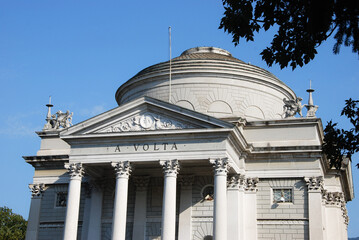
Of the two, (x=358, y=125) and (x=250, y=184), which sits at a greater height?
(x=250, y=184)

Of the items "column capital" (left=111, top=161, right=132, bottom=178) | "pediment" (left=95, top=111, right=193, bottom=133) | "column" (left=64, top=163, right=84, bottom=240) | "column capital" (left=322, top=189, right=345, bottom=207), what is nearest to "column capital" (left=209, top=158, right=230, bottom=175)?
"pediment" (left=95, top=111, right=193, bottom=133)

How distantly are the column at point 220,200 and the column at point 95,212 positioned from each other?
9089 mm

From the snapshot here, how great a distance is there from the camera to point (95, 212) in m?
36.4

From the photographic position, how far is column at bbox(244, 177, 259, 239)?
34375mm

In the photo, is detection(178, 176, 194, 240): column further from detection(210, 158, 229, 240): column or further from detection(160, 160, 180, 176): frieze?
detection(210, 158, 229, 240): column

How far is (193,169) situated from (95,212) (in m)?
7.18

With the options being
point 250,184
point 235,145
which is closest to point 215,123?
point 235,145

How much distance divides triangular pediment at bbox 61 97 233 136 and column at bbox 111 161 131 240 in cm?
220

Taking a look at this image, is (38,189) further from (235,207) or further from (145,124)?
(235,207)

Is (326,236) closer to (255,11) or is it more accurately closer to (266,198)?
(266,198)

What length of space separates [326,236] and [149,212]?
12.1 metres

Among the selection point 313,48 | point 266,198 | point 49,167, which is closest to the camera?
point 313,48

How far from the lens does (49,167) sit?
3938cm

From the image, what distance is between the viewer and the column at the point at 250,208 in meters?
34.4
